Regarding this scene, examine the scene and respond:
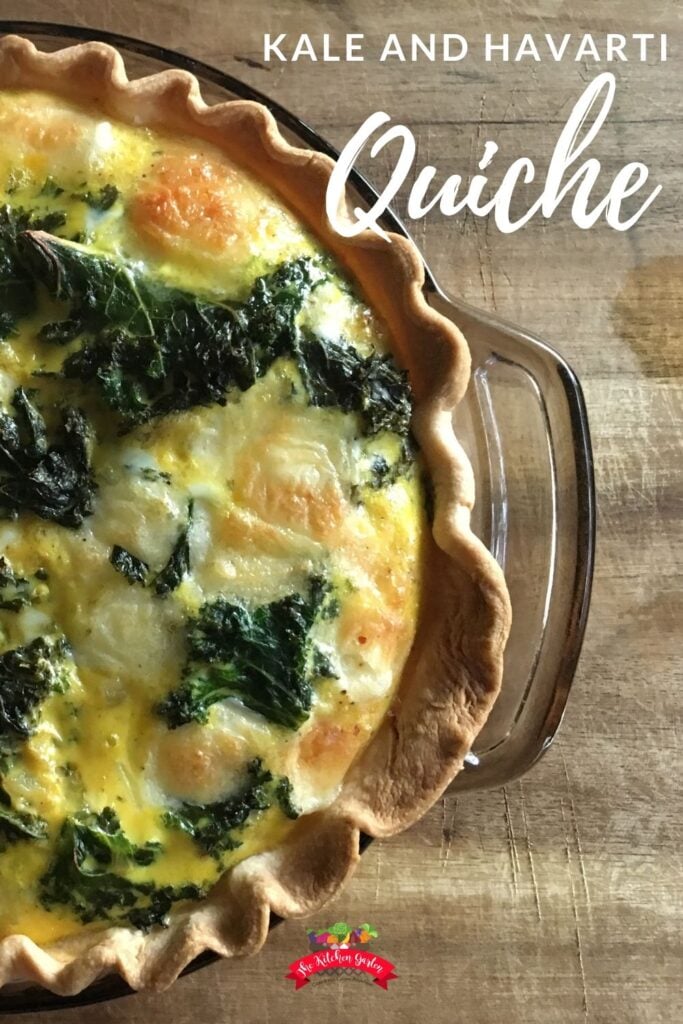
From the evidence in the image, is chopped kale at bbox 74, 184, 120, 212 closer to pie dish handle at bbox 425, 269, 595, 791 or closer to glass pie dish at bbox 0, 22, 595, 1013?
glass pie dish at bbox 0, 22, 595, 1013

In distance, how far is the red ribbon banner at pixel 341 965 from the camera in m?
2.38

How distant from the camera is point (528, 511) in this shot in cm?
237

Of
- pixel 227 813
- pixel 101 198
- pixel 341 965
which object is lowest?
pixel 341 965

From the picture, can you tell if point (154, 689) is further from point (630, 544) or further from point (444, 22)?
point (444, 22)

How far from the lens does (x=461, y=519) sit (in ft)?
6.53

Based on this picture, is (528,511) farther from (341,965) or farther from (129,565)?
(341,965)

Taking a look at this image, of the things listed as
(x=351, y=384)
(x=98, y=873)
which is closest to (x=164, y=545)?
(x=351, y=384)

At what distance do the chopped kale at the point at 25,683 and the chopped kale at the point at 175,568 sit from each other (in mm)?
223

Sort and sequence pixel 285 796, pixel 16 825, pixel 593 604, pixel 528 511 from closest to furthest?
1. pixel 16 825
2. pixel 285 796
3. pixel 528 511
4. pixel 593 604

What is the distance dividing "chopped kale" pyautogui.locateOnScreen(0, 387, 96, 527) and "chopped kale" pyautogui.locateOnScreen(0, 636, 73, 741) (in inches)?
9.5

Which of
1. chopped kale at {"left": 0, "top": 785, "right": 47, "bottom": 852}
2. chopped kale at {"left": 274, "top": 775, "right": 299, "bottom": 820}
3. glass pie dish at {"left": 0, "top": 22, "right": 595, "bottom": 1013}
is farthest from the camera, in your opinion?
glass pie dish at {"left": 0, "top": 22, "right": 595, "bottom": 1013}

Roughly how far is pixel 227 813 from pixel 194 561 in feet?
1.55

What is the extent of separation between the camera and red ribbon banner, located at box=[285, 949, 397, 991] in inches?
93.6

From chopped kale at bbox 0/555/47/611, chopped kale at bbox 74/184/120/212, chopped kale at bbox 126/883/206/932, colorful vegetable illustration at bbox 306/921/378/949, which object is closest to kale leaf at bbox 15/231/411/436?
chopped kale at bbox 74/184/120/212
